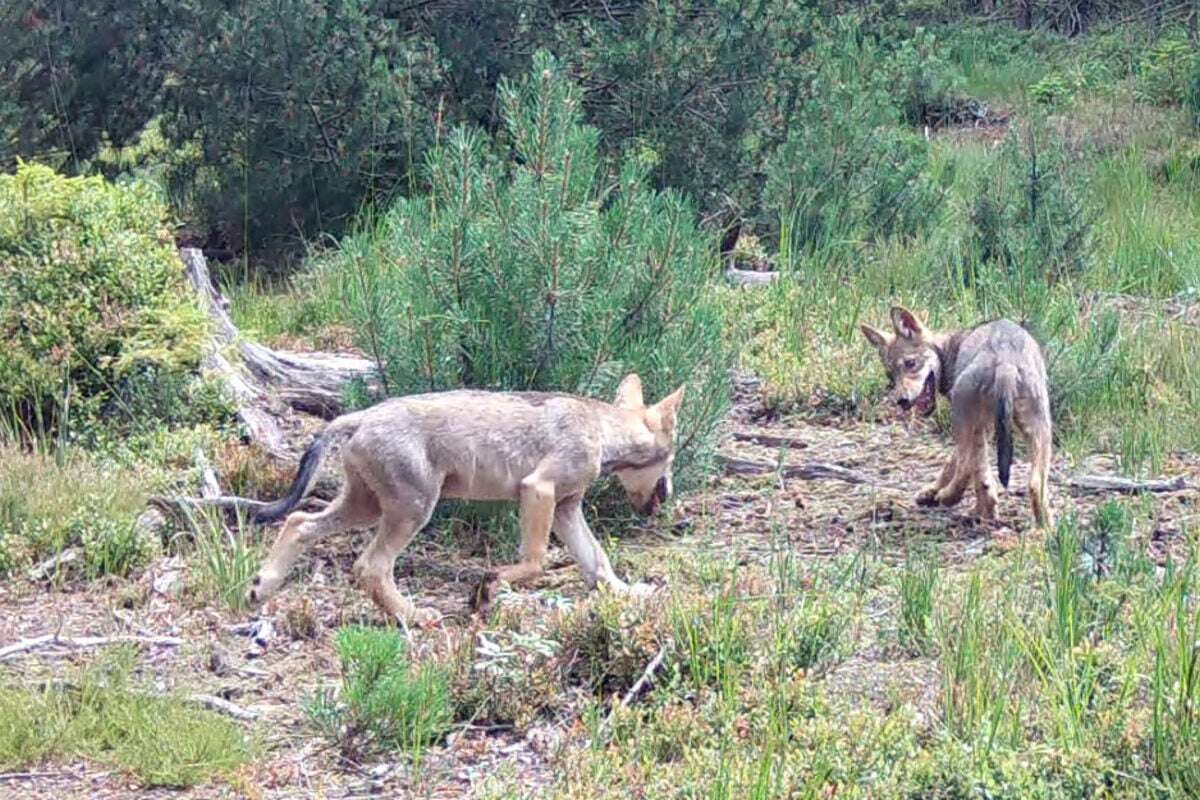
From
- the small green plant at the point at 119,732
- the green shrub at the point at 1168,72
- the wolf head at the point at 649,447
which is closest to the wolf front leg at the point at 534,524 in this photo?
the wolf head at the point at 649,447

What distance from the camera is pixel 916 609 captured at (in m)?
7.02

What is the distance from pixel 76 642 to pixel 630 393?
9.36 feet

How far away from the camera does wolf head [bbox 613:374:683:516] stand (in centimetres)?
848

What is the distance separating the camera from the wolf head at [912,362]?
930 cm

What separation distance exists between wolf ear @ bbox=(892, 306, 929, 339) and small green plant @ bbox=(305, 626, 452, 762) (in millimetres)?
3990

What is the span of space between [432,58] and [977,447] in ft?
22.0

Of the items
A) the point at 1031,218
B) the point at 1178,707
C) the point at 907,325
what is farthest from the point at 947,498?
the point at 1031,218

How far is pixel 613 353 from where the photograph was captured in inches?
366

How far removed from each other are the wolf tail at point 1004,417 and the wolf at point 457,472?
1735 millimetres

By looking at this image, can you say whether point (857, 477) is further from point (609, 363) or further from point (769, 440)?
point (609, 363)

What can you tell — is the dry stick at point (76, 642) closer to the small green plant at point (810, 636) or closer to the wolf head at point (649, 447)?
the wolf head at point (649, 447)

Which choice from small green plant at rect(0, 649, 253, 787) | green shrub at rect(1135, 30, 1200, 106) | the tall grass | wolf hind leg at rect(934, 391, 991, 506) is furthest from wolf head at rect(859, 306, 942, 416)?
green shrub at rect(1135, 30, 1200, 106)

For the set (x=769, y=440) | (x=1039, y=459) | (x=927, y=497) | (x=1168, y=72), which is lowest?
(x=769, y=440)

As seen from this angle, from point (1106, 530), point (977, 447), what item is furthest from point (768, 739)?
point (977, 447)
